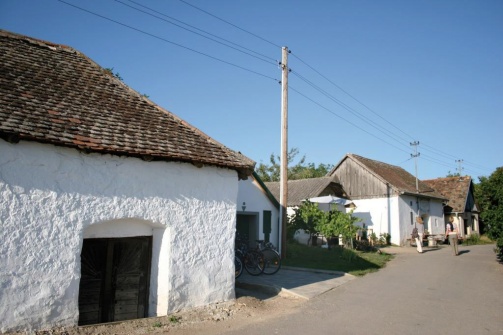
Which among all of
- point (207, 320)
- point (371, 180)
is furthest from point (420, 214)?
point (207, 320)

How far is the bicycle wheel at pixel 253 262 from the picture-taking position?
11727 mm

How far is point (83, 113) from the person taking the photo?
7145 mm

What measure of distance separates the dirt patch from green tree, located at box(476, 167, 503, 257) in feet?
29.6

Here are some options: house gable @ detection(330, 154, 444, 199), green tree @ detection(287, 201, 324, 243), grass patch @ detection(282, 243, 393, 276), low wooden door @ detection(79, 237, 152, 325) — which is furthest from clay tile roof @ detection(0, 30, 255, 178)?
house gable @ detection(330, 154, 444, 199)

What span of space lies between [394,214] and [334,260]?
10.6 meters

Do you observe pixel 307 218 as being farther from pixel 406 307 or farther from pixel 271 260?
pixel 406 307

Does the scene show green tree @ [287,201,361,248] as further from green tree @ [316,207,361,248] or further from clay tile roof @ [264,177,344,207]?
clay tile roof @ [264,177,344,207]

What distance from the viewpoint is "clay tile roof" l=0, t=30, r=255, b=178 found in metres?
6.14

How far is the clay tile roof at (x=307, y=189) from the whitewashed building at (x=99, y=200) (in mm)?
14316

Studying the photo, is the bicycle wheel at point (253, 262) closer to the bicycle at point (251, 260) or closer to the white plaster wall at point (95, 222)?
the bicycle at point (251, 260)

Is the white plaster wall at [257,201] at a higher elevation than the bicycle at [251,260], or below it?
higher

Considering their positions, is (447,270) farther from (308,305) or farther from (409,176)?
(409,176)

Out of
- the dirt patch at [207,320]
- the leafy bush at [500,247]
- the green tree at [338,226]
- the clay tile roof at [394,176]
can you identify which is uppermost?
the clay tile roof at [394,176]

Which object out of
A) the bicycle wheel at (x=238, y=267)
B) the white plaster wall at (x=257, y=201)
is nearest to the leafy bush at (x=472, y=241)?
the white plaster wall at (x=257, y=201)
